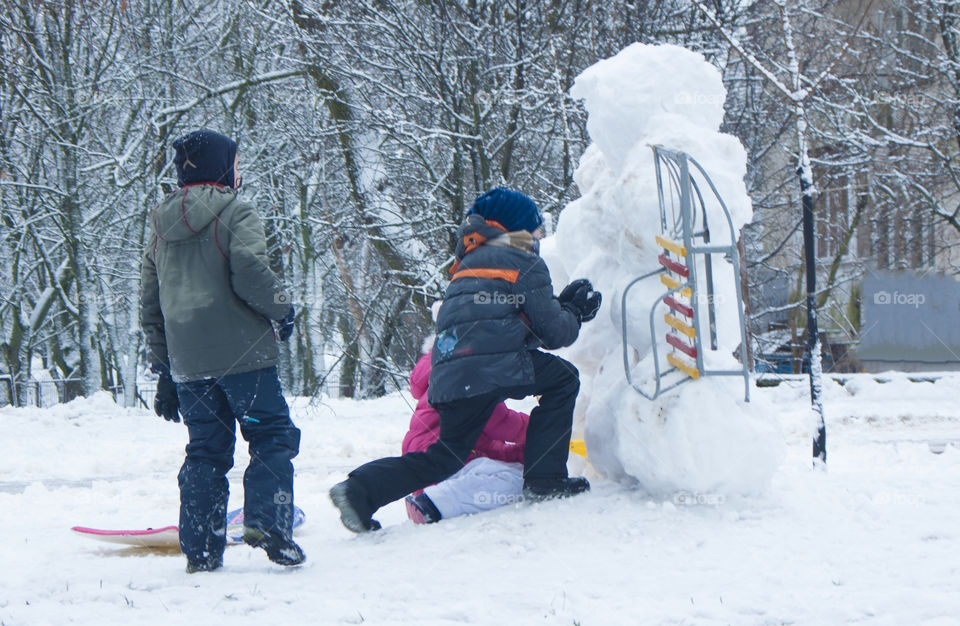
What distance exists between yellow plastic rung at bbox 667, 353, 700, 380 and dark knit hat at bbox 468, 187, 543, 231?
0.90m

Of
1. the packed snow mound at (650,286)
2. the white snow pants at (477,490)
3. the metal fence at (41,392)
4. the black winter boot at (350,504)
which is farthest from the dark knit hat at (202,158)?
the metal fence at (41,392)

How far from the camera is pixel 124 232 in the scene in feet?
63.4

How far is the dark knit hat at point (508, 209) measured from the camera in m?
4.18

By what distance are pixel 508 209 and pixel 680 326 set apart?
949 mm

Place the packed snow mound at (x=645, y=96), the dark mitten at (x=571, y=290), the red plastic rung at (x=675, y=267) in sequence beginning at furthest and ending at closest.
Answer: the packed snow mound at (x=645, y=96) → the dark mitten at (x=571, y=290) → the red plastic rung at (x=675, y=267)

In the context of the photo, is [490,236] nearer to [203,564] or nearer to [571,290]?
[571,290]

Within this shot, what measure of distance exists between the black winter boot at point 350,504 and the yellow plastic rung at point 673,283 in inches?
65.6

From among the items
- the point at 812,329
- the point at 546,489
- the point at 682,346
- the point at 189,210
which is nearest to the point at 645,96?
the point at 682,346

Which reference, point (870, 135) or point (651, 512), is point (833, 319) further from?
point (651, 512)

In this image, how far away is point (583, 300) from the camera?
4.22 meters

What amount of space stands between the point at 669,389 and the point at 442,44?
790 centimetres

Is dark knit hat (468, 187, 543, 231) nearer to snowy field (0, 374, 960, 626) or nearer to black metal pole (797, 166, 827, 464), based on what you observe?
snowy field (0, 374, 960, 626)

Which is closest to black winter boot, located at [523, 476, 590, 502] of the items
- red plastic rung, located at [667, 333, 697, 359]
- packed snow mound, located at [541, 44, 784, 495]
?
packed snow mound, located at [541, 44, 784, 495]

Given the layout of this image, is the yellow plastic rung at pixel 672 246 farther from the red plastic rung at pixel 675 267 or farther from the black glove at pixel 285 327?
the black glove at pixel 285 327
